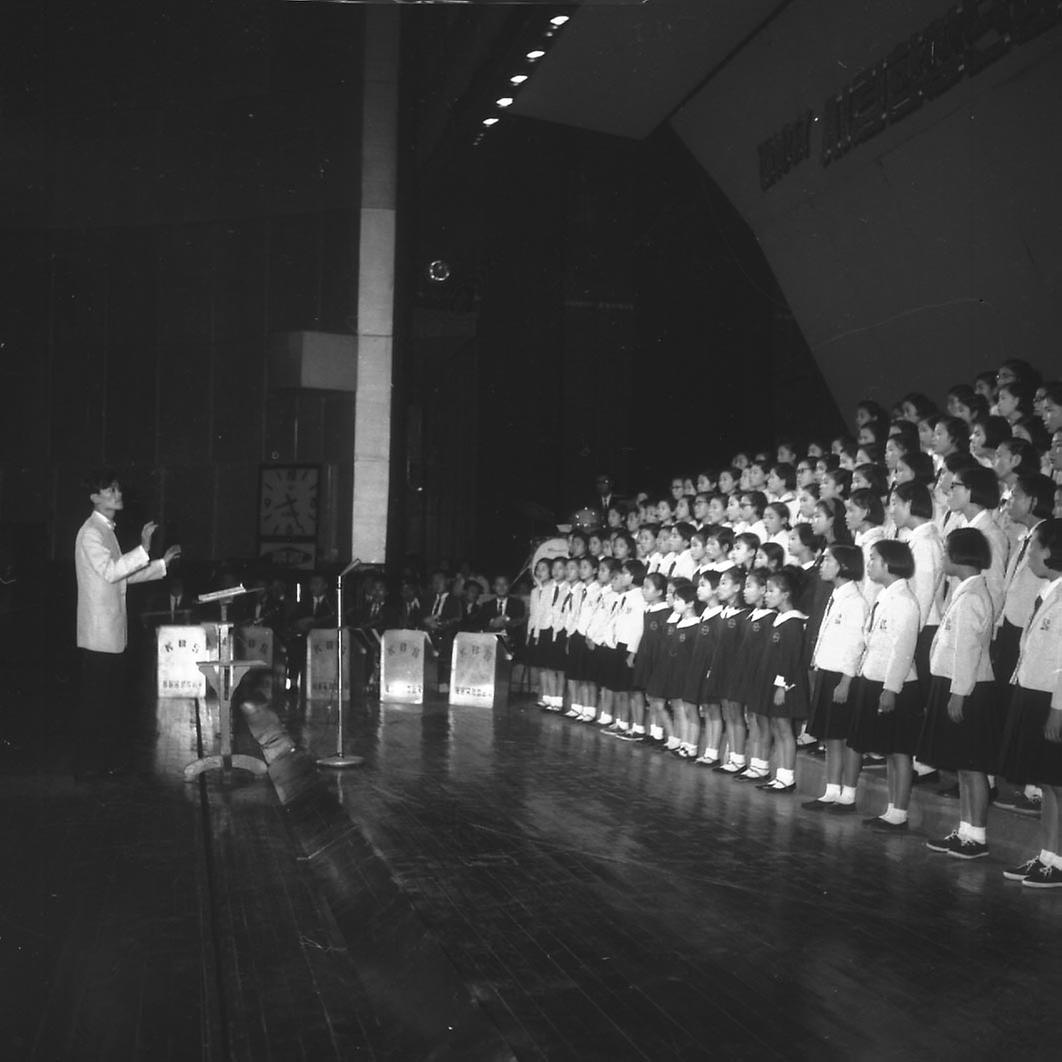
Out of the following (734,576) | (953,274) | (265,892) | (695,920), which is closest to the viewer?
(695,920)

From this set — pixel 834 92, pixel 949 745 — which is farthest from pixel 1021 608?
pixel 834 92

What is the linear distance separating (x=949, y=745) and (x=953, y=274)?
246 inches

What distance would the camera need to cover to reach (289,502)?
16.6 metres

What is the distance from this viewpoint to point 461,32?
1433 cm

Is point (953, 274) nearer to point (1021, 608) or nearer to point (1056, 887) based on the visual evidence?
point (1021, 608)

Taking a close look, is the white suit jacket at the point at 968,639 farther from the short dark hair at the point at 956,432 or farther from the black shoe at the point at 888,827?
the short dark hair at the point at 956,432

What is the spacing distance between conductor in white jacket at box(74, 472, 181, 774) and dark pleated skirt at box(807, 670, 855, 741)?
375cm

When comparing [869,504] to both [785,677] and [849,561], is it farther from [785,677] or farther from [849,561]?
[785,677]

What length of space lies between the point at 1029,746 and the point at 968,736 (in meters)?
0.39

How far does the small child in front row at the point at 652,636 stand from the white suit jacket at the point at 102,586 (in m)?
3.47

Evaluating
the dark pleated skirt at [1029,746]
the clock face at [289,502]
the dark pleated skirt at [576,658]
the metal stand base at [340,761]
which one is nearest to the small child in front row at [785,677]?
the dark pleated skirt at [1029,746]

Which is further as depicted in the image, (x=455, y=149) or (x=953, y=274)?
(x=455, y=149)

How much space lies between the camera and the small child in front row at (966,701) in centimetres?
552

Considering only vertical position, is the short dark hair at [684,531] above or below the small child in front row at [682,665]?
above
